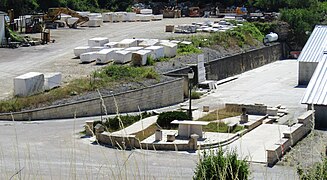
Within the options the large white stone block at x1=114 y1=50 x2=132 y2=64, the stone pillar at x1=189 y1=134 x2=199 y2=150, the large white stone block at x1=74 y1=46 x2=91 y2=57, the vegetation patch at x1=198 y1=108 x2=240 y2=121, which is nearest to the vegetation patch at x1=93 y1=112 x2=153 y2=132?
the vegetation patch at x1=198 y1=108 x2=240 y2=121

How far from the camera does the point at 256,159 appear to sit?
69.0 ft

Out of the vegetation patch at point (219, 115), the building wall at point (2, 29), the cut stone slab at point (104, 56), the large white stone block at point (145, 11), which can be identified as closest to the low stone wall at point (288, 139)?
the vegetation patch at point (219, 115)

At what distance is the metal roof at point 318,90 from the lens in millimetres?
27375

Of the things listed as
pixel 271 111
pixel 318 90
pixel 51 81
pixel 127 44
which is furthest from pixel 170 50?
pixel 318 90

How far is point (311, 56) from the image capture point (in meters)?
41.3

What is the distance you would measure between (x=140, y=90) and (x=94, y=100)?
344 cm

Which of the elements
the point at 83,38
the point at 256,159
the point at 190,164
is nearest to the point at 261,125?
the point at 256,159

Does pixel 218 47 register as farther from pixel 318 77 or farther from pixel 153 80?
pixel 318 77

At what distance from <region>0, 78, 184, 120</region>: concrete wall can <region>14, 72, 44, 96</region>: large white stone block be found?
1903 mm

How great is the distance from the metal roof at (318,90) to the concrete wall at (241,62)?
12.8 meters

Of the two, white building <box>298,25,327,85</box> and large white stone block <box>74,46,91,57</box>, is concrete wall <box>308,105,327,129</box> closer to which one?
white building <box>298,25,327,85</box>

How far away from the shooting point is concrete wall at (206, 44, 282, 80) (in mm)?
43656

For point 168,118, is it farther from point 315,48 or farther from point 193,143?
point 315,48

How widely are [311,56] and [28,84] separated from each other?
61.5 feet
